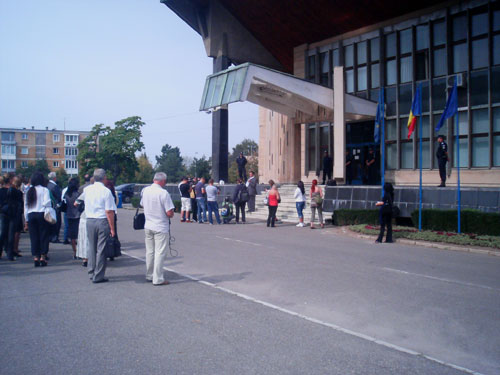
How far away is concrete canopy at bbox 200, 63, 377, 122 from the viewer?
20812mm

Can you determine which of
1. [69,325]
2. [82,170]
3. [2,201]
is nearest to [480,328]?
[69,325]

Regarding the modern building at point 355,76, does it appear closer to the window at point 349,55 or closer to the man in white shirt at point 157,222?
the window at point 349,55

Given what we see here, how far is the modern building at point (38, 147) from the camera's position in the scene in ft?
303

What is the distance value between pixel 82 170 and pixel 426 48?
42.6 meters

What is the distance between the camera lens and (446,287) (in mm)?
7637

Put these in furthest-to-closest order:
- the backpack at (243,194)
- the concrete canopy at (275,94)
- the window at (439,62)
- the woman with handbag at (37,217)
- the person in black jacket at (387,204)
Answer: the window at (439,62)
the concrete canopy at (275,94)
the backpack at (243,194)
the person in black jacket at (387,204)
the woman with handbag at (37,217)

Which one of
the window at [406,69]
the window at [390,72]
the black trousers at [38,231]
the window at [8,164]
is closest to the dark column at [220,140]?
the window at [390,72]

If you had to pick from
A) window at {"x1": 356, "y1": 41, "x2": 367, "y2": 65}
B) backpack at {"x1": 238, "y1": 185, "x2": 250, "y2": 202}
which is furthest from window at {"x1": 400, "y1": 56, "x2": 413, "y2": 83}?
backpack at {"x1": 238, "y1": 185, "x2": 250, "y2": 202}

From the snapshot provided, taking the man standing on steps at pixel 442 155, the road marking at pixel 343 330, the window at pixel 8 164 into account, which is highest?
the window at pixel 8 164

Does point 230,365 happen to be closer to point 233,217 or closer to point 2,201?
point 2,201

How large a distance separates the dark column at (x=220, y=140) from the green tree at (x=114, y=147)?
2464 centimetres

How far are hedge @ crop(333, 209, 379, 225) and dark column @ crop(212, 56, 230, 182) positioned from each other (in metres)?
12.2

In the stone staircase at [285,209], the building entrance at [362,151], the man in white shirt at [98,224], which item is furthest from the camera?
the building entrance at [362,151]

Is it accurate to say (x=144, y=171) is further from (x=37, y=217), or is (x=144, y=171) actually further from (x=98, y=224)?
(x=98, y=224)
